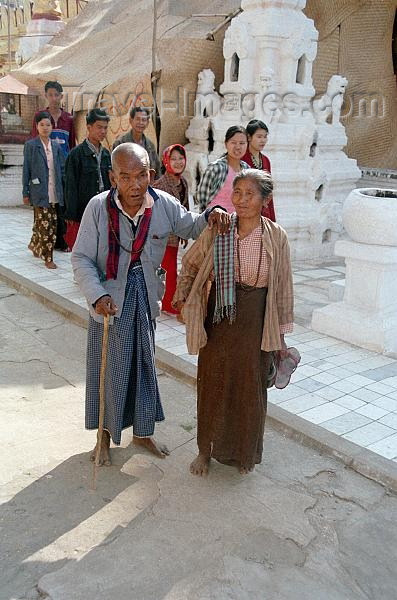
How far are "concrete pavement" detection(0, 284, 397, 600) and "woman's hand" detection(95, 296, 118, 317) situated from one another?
0.90 meters

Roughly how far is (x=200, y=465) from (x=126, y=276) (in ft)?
3.47

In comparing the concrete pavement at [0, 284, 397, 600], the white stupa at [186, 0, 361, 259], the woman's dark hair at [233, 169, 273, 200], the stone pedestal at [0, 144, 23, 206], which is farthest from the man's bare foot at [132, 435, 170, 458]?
the stone pedestal at [0, 144, 23, 206]

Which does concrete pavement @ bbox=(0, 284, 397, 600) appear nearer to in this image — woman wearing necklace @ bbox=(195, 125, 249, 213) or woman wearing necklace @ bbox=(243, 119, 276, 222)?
woman wearing necklace @ bbox=(195, 125, 249, 213)

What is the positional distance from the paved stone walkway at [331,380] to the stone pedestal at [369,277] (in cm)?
14

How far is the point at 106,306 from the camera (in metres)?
2.83

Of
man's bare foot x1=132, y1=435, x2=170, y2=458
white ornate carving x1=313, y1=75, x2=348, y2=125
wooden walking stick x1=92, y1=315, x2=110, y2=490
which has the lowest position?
man's bare foot x1=132, y1=435, x2=170, y2=458

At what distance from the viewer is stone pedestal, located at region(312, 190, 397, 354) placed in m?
4.81

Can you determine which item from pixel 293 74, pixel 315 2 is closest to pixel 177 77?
pixel 293 74

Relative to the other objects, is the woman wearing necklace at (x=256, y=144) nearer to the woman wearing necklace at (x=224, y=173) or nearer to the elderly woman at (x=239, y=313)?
the woman wearing necklace at (x=224, y=173)

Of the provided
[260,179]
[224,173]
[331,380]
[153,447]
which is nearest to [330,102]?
[224,173]

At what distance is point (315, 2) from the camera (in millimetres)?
8711

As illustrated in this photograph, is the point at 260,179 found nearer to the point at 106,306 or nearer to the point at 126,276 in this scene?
the point at 126,276

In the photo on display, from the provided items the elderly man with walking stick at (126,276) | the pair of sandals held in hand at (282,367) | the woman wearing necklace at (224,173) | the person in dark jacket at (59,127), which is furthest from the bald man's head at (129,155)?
the person in dark jacket at (59,127)

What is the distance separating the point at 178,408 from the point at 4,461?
46.2 inches
